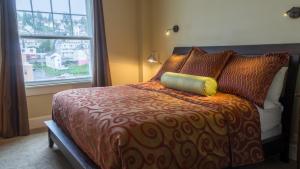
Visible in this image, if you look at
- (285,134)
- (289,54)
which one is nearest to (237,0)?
(289,54)

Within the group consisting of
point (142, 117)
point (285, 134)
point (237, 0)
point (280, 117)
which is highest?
point (237, 0)

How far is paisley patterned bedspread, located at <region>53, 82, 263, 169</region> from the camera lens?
144cm

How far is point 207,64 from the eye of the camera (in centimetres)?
262

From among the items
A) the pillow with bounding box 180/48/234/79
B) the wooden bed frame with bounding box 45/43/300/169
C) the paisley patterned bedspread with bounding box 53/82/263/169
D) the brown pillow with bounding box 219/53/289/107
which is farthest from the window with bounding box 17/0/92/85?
the brown pillow with bounding box 219/53/289/107

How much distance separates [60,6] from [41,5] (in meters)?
0.27

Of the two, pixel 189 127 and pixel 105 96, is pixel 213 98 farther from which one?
pixel 105 96

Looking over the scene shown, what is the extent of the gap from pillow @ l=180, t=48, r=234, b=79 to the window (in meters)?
1.85

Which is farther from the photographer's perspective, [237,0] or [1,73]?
[1,73]

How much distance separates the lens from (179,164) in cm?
155

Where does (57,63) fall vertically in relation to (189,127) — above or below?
above

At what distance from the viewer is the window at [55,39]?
3.52 metres

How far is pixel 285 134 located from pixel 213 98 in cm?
83

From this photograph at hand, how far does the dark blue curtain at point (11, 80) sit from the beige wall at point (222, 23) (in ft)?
7.00

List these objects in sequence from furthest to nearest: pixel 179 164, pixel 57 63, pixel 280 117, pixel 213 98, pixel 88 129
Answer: pixel 57 63
pixel 280 117
pixel 213 98
pixel 88 129
pixel 179 164
